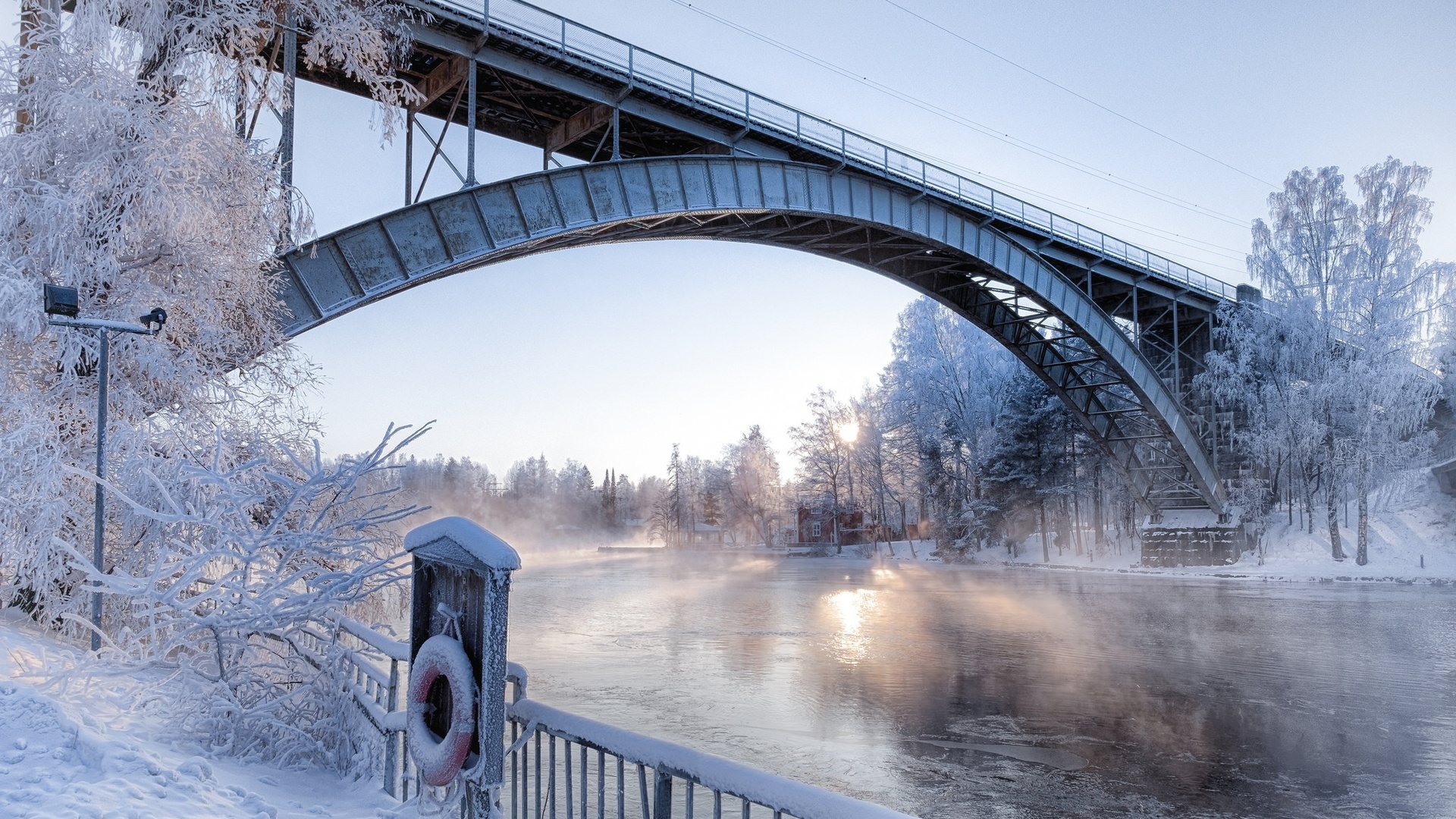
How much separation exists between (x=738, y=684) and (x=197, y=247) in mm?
9067

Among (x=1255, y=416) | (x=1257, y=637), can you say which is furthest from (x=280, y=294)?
(x=1255, y=416)

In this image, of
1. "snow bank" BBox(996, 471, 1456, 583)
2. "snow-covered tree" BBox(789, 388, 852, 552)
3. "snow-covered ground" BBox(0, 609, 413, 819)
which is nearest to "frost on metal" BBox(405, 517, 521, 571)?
"snow-covered ground" BBox(0, 609, 413, 819)

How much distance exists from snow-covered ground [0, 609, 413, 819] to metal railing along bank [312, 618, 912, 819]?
0.55m

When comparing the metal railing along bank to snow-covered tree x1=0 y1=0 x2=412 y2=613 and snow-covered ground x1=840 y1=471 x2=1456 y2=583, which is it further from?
snow-covered ground x1=840 y1=471 x2=1456 y2=583

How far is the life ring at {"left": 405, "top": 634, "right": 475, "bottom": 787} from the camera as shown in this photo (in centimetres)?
409

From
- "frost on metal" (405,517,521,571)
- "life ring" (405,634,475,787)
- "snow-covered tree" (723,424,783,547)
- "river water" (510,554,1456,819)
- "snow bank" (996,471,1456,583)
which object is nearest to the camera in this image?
"frost on metal" (405,517,521,571)

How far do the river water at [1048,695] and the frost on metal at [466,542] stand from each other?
4832mm

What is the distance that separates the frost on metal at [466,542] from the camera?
12.7ft

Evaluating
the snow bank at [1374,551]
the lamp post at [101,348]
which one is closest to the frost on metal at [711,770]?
the lamp post at [101,348]

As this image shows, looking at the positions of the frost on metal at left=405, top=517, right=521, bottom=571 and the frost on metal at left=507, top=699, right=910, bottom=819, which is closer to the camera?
the frost on metal at left=507, top=699, right=910, bottom=819

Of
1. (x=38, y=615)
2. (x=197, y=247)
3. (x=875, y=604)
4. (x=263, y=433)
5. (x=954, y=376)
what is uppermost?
(x=954, y=376)

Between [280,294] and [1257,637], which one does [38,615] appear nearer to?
[280,294]

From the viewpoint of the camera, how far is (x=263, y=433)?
38.0ft

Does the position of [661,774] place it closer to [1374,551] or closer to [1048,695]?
[1048,695]
